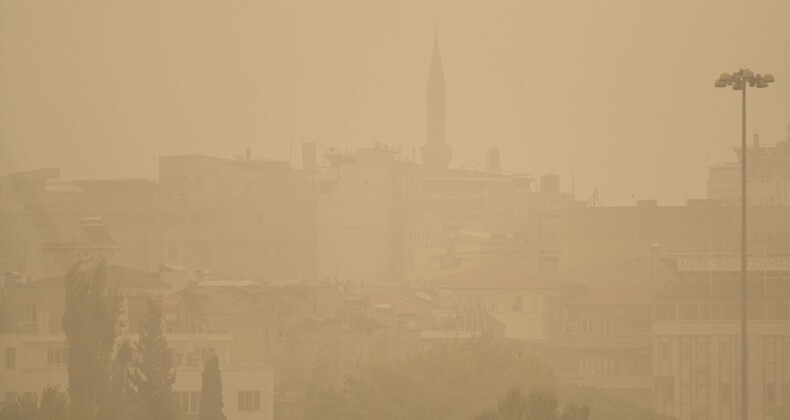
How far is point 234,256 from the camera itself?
86.0m

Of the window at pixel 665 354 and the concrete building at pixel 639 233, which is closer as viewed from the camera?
the window at pixel 665 354

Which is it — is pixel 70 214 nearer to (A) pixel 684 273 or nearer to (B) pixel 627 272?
(B) pixel 627 272

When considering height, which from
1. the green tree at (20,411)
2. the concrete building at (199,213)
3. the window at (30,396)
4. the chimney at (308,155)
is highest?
the chimney at (308,155)

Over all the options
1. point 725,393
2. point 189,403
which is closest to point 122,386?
point 189,403

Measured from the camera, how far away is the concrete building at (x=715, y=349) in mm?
59188

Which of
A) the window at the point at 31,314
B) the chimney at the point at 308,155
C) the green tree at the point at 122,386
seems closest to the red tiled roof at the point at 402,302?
the window at the point at 31,314

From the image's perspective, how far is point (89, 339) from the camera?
46.3 metres

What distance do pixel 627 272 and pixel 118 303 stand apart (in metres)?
31.8

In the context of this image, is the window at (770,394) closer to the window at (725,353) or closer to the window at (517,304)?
the window at (725,353)

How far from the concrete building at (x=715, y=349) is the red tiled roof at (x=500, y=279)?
7.56 metres

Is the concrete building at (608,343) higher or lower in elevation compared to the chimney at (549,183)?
lower

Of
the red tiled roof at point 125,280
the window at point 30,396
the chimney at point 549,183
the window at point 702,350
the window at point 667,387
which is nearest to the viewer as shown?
the window at point 30,396

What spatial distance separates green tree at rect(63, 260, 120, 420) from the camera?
45781 millimetres

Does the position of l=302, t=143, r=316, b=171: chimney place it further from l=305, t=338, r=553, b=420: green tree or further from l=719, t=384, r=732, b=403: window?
l=305, t=338, r=553, b=420: green tree
